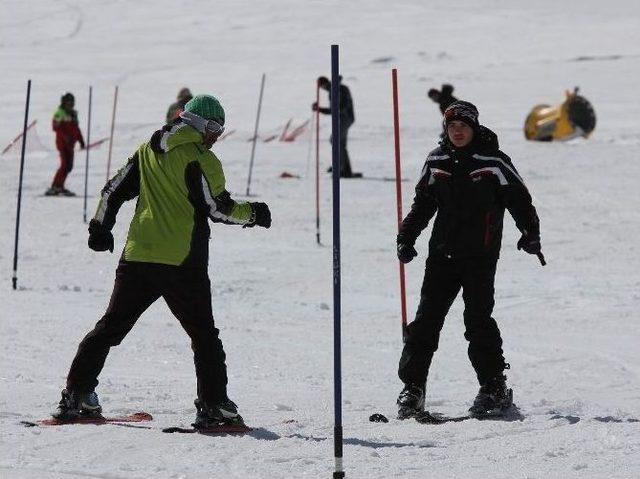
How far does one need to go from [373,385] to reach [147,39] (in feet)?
125

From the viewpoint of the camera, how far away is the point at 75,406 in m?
5.73

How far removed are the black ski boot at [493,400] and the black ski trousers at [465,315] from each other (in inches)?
1.5

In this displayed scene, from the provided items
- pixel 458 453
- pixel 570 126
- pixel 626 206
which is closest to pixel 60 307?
pixel 458 453

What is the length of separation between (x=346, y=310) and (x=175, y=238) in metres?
4.76

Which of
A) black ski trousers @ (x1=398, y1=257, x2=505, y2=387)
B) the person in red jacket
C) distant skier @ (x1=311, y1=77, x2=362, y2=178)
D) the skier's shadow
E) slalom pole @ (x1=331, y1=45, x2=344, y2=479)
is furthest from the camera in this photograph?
distant skier @ (x1=311, y1=77, x2=362, y2=178)

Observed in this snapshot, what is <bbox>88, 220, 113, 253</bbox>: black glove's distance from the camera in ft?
18.8

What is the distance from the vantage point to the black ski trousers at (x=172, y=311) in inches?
220

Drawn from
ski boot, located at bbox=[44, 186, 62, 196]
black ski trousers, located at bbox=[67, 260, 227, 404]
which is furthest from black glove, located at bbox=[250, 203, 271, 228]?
ski boot, located at bbox=[44, 186, 62, 196]

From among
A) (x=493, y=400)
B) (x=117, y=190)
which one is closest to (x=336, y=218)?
(x=117, y=190)

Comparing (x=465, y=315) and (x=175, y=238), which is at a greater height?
(x=175, y=238)

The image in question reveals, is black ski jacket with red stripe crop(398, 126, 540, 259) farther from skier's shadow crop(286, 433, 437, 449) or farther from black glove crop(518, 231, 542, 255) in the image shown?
skier's shadow crop(286, 433, 437, 449)

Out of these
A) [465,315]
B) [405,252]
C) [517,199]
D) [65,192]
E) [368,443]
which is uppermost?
[65,192]

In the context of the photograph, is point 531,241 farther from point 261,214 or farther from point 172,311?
point 172,311

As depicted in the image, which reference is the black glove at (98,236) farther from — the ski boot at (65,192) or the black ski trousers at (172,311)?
the ski boot at (65,192)
